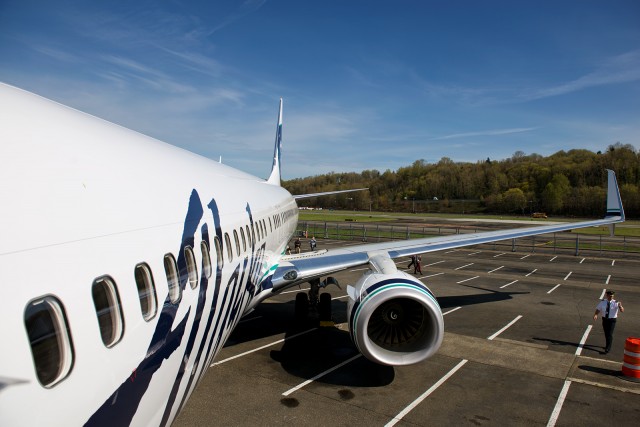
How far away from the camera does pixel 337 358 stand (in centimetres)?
957

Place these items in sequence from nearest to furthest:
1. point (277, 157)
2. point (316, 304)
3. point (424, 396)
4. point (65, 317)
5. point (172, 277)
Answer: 1. point (65, 317)
2. point (172, 277)
3. point (424, 396)
4. point (316, 304)
5. point (277, 157)

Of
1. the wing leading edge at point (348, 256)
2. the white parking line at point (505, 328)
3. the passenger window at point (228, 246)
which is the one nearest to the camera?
the passenger window at point (228, 246)

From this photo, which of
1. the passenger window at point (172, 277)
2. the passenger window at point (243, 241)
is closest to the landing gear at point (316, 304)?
the passenger window at point (243, 241)

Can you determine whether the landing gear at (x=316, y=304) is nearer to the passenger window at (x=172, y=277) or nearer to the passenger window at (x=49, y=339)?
the passenger window at (x=172, y=277)

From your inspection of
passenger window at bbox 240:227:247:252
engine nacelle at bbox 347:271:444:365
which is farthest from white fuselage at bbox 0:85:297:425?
engine nacelle at bbox 347:271:444:365

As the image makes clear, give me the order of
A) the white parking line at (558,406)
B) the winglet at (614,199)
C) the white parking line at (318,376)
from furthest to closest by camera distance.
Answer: the winglet at (614,199)
the white parking line at (318,376)
the white parking line at (558,406)

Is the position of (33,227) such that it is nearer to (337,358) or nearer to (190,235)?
(190,235)

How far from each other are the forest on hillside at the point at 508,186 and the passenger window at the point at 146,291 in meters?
92.6

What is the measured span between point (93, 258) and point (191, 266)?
171cm

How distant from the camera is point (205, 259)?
4.91 metres

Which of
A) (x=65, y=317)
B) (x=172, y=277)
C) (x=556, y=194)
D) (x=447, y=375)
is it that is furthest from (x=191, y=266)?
(x=556, y=194)

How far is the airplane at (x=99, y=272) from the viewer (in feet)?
7.11

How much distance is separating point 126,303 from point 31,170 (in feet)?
3.71

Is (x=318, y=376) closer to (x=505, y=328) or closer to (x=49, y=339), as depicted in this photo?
(x=505, y=328)
